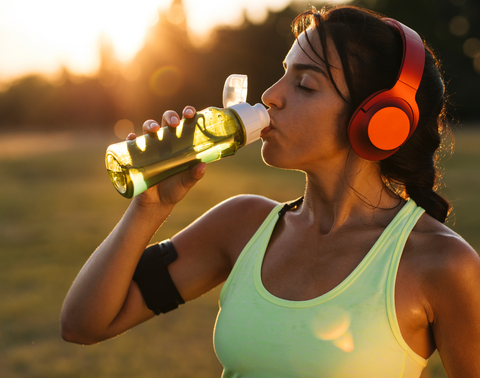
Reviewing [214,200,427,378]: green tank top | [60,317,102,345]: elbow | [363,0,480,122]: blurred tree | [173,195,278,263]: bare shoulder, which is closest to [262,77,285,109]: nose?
[173,195,278,263]: bare shoulder

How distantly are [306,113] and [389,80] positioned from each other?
359 mm

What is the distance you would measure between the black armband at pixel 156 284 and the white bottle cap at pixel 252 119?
74cm

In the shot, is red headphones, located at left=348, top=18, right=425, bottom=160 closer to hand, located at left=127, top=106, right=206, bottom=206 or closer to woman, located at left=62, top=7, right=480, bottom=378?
woman, located at left=62, top=7, right=480, bottom=378

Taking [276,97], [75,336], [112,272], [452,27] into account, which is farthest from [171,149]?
[452,27]

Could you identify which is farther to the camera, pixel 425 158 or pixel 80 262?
pixel 80 262

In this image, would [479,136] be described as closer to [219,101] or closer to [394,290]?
[219,101]

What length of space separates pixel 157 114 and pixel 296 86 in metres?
38.8

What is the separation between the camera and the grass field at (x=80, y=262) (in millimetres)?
4535

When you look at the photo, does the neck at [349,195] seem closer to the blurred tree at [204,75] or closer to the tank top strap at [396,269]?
the tank top strap at [396,269]

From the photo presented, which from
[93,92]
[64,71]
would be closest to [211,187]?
[93,92]

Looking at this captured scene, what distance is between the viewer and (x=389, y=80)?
6.06 feet

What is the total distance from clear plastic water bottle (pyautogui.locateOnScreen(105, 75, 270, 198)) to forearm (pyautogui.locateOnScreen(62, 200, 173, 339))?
0.23 metres

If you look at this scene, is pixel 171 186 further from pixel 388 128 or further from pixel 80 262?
pixel 80 262

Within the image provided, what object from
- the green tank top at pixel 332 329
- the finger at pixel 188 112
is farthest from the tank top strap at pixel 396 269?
the finger at pixel 188 112
